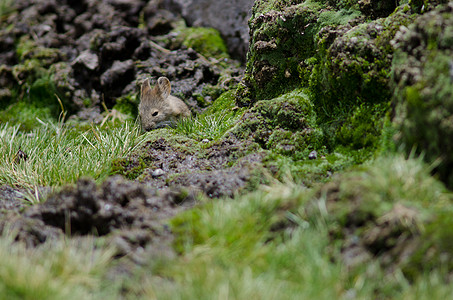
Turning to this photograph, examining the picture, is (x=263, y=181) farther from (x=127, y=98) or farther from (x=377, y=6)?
(x=127, y=98)

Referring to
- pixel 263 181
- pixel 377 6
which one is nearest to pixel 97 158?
pixel 263 181

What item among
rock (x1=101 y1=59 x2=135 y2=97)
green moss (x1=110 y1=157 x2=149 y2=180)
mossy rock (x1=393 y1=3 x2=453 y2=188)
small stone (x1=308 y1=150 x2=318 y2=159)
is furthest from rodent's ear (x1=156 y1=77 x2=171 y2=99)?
mossy rock (x1=393 y1=3 x2=453 y2=188)

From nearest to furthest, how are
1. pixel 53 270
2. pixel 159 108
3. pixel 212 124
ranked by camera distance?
pixel 53 270
pixel 212 124
pixel 159 108

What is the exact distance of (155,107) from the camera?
18.6 ft

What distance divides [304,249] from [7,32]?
8.56 meters

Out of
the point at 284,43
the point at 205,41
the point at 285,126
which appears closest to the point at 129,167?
the point at 285,126

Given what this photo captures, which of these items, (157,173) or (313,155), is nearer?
(313,155)

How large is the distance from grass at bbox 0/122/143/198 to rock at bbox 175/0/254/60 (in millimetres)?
2826

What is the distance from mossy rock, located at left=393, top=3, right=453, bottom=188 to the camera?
2.55 metres

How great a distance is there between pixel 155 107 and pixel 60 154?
1.51m

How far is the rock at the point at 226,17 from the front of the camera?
7.32 metres

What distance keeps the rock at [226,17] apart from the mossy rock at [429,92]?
4.52 m

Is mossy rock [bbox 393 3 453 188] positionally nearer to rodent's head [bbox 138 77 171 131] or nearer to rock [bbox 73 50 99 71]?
rodent's head [bbox 138 77 171 131]

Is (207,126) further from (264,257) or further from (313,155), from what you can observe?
(264,257)
